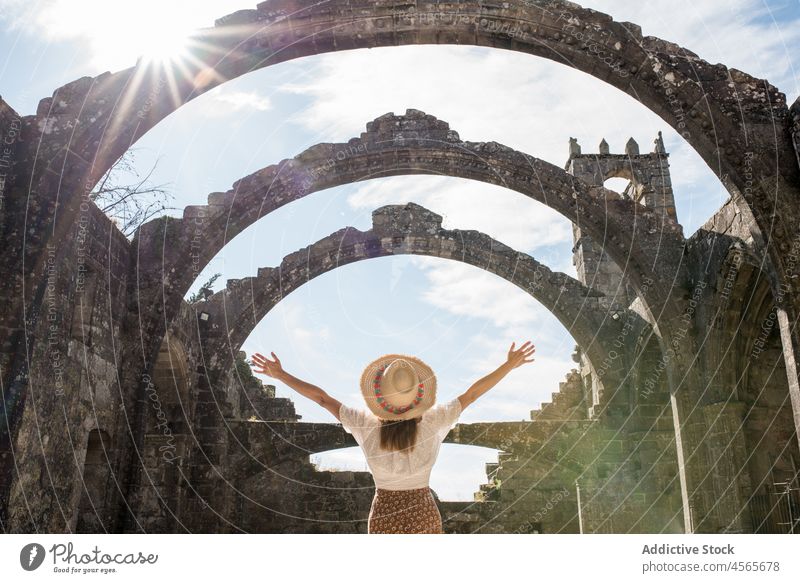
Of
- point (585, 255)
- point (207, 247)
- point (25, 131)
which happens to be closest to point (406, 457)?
point (25, 131)

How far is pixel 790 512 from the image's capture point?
9.40 meters

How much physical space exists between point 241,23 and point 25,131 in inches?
81.8

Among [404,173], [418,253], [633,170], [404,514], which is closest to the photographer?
[404,514]

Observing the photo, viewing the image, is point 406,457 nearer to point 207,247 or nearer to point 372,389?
point 372,389

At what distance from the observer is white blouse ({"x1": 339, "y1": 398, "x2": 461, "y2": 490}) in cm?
348

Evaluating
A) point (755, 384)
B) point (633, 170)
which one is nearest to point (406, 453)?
point (755, 384)

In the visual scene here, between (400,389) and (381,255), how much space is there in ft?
39.1

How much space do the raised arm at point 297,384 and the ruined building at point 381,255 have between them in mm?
2763

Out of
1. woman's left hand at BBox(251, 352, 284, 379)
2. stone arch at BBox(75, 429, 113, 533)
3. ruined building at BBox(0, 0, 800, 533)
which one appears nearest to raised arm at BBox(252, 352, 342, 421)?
woman's left hand at BBox(251, 352, 284, 379)

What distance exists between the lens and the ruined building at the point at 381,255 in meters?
5.84

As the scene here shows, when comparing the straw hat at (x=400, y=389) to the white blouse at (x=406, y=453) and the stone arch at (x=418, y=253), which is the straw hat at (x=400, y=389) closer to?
the white blouse at (x=406, y=453)

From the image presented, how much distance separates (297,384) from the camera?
3670 mm

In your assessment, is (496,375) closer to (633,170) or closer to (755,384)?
(755,384)

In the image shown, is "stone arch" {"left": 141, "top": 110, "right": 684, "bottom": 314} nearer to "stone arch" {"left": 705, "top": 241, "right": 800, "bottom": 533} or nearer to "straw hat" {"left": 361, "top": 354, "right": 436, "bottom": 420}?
"stone arch" {"left": 705, "top": 241, "right": 800, "bottom": 533}
